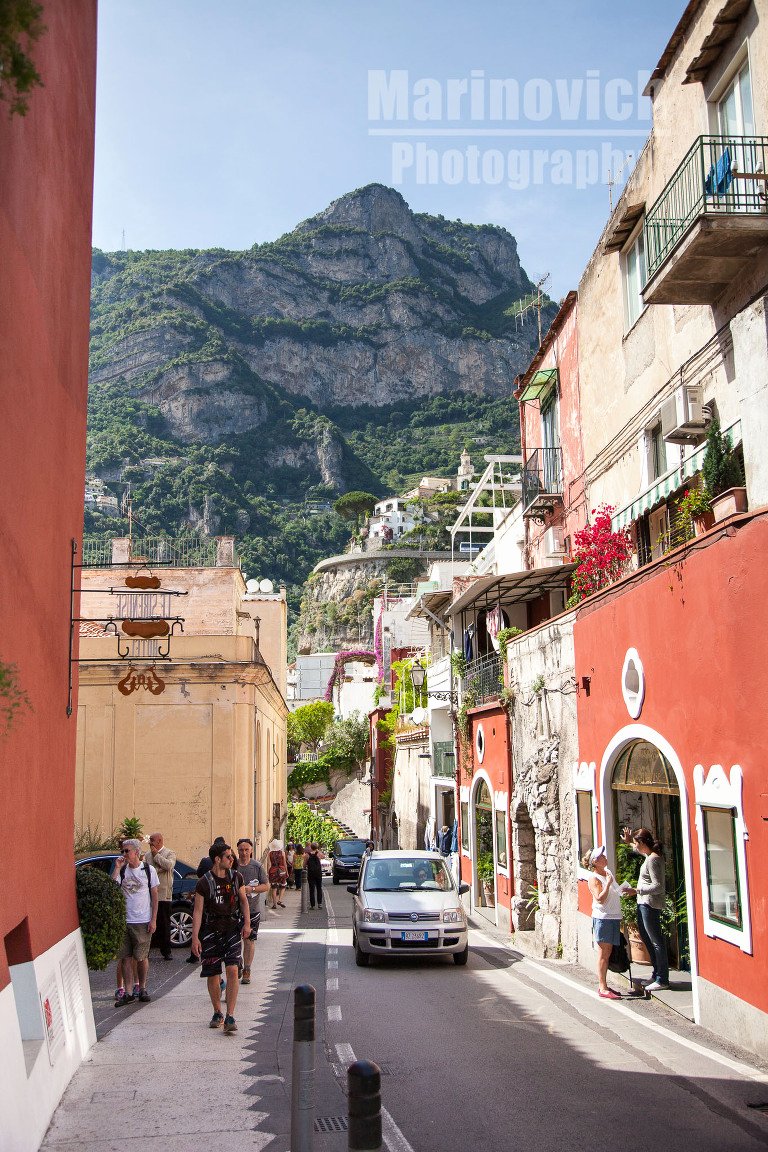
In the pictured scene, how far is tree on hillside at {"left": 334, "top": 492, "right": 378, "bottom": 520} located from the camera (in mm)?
147500

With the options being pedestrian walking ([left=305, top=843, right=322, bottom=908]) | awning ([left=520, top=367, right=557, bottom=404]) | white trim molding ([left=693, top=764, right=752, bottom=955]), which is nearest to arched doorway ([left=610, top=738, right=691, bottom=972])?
white trim molding ([left=693, top=764, right=752, bottom=955])

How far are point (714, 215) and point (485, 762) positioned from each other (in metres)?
14.4

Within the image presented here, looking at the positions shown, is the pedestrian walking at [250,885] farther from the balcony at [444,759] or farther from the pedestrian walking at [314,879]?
the balcony at [444,759]

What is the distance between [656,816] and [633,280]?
8.63 metres

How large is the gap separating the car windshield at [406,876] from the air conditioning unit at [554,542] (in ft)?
26.7

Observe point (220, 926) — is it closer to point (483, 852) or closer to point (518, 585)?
point (518, 585)

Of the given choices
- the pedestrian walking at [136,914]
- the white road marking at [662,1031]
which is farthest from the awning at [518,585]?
the pedestrian walking at [136,914]

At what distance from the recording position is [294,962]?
Answer: 14297mm

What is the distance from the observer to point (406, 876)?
1505 cm

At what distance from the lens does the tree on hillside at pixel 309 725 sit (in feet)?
243

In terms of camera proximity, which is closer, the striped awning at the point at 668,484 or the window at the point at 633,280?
the striped awning at the point at 668,484

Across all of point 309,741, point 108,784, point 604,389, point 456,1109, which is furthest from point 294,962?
point 309,741

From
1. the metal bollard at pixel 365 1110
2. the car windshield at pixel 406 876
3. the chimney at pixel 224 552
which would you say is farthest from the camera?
the chimney at pixel 224 552

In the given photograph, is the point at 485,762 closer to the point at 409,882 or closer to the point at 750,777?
the point at 409,882
